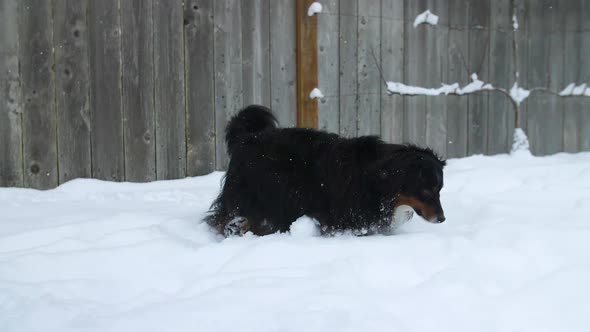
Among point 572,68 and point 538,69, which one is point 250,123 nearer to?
point 538,69

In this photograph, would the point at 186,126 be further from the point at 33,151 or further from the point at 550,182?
the point at 550,182

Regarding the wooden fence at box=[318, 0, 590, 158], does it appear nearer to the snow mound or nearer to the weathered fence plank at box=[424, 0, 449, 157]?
the weathered fence plank at box=[424, 0, 449, 157]

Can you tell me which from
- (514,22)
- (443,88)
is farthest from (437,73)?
(514,22)

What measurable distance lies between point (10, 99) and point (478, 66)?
4225mm

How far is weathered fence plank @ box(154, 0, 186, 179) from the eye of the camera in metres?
4.16

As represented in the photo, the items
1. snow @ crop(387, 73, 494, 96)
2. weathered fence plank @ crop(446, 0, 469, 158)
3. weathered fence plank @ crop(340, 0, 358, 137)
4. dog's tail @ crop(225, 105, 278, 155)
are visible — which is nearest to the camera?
dog's tail @ crop(225, 105, 278, 155)

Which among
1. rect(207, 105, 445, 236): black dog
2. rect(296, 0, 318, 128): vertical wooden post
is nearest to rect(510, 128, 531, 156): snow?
rect(296, 0, 318, 128): vertical wooden post

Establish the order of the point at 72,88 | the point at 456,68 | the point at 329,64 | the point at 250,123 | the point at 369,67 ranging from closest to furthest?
the point at 250,123 < the point at 72,88 < the point at 329,64 < the point at 369,67 < the point at 456,68

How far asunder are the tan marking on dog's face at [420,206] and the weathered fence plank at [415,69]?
2.36 m

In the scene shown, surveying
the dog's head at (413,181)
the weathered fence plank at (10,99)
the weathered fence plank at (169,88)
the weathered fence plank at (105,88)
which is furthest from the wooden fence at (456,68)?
the weathered fence plank at (10,99)

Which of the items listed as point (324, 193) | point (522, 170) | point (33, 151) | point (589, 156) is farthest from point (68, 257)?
point (589, 156)

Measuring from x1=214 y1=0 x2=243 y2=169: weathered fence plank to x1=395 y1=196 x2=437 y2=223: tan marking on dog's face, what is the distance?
1805 mm

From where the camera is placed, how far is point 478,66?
579cm

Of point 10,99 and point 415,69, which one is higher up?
point 415,69
